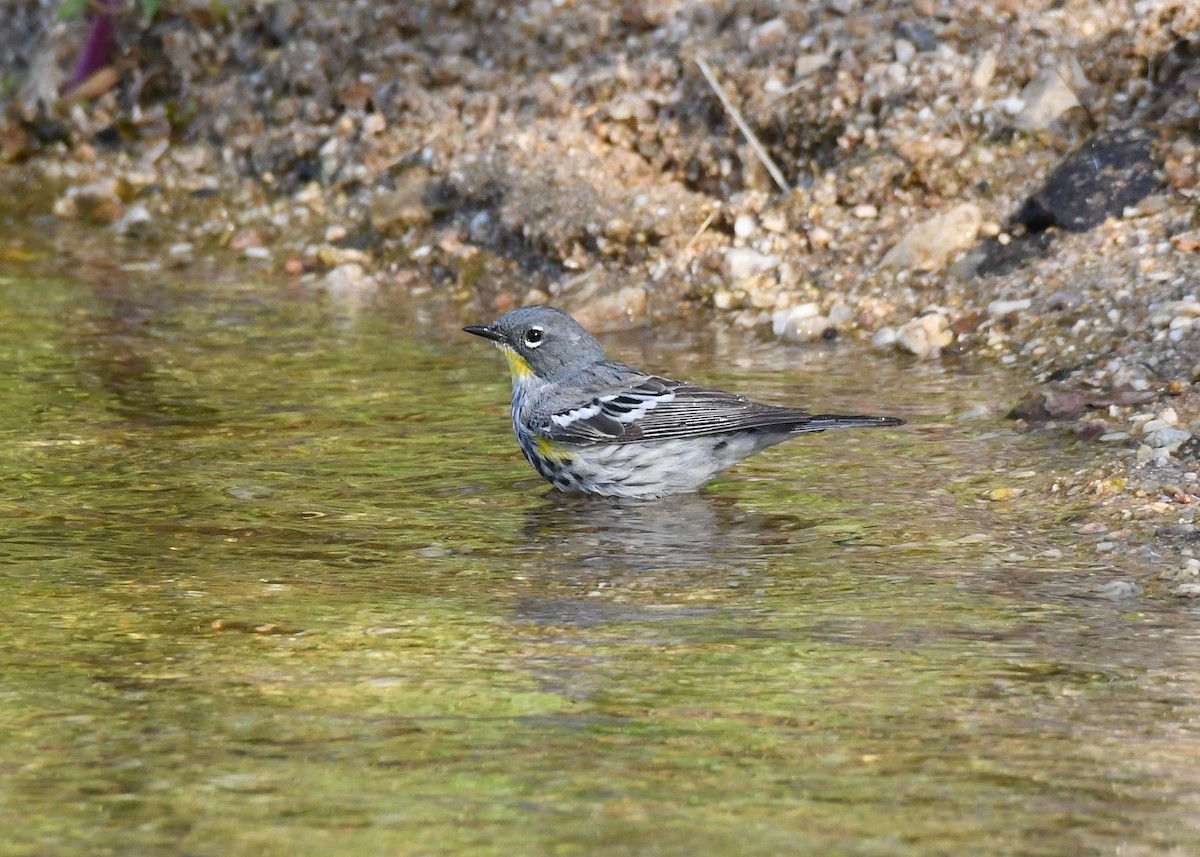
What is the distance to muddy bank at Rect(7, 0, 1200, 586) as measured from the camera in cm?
845

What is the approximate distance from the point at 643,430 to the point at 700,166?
333 cm

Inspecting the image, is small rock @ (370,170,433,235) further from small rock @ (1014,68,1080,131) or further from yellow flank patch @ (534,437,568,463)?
yellow flank patch @ (534,437,568,463)

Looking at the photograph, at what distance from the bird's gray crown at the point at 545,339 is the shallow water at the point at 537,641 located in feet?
1.28

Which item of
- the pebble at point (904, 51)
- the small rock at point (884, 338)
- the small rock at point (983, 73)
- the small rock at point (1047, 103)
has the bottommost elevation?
the small rock at point (884, 338)

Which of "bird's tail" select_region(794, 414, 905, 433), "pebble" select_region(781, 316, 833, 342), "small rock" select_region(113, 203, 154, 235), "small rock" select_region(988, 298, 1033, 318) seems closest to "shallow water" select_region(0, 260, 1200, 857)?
"bird's tail" select_region(794, 414, 905, 433)

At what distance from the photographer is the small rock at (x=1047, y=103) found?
30.0ft

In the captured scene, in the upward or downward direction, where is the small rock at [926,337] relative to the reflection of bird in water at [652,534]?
upward

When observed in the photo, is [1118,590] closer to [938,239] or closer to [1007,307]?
[1007,307]

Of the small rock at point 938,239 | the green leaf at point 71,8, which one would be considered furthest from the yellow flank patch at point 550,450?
the green leaf at point 71,8

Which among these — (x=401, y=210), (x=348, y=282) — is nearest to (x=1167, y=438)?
(x=348, y=282)

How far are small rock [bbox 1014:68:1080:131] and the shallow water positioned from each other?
5.92ft

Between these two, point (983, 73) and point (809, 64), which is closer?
point (983, 73)

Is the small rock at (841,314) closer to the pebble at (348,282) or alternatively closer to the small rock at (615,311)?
the small rock at (615,311)

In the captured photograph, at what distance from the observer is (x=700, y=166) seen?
388 inches
